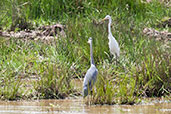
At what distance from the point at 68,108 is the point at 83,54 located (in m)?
3.14

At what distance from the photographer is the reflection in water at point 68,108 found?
6.98 metres

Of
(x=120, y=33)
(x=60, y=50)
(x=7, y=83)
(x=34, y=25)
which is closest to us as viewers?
(x=7, y=83)

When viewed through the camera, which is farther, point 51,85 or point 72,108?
point 51,85

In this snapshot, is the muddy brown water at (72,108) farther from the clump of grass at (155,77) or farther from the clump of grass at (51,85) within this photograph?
the clump of grass at (155,77)

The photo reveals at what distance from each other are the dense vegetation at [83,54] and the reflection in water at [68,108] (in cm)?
20

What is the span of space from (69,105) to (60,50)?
2958mm

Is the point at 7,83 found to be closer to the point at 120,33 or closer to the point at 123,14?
the point at 120,33

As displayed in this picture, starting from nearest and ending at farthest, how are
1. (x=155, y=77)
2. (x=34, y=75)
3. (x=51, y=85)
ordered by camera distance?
1. (x=51, y=85)
2. (x=155, y=77)
3. (x=34, y=75)

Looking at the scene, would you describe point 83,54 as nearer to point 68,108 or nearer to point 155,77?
point 155,77

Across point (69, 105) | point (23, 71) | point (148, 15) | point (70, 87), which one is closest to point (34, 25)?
point (148, 15)

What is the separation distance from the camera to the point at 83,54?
1027 centimetres

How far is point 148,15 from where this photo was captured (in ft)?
46.6

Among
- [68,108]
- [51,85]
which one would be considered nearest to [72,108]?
[68,108]

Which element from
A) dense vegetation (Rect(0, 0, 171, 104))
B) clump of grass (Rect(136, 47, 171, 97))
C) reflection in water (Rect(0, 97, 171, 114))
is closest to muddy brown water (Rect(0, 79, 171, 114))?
reflection in water (Rect(0, 97, 171, 114))
